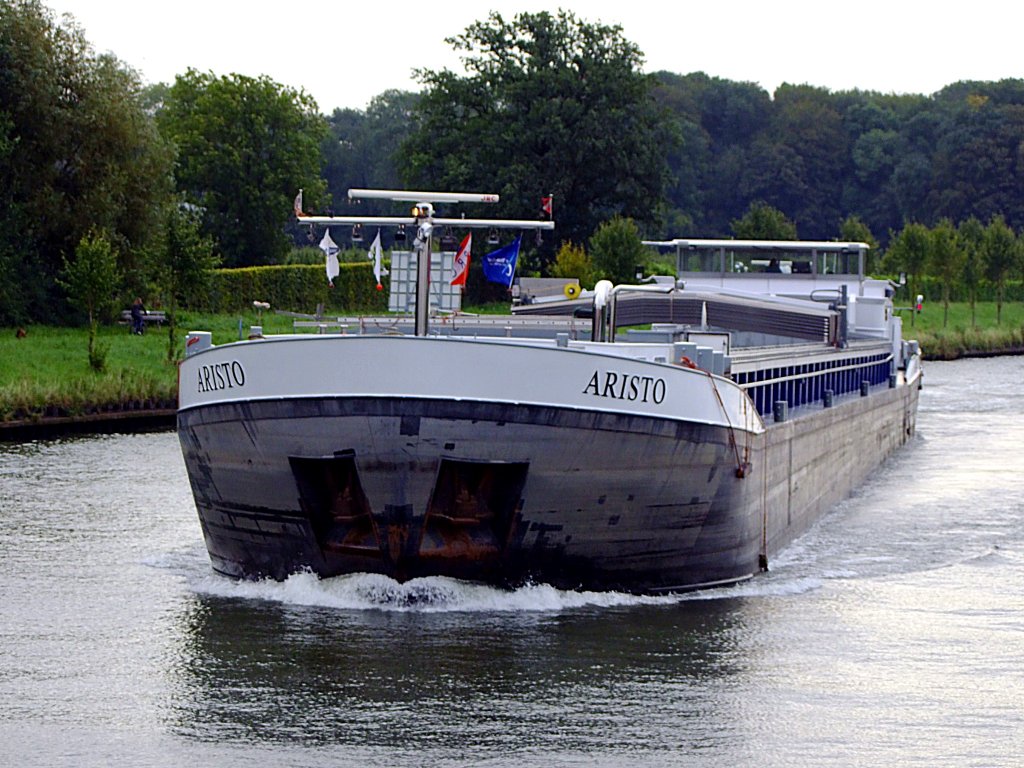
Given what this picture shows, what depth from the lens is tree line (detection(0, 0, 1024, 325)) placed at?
4369 cm

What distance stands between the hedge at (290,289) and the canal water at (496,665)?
85.7 feet

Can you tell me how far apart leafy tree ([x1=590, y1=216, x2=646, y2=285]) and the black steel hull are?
126 ft

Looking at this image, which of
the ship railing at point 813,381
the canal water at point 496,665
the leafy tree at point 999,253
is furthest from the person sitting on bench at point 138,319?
the leafy tree at point 999,253

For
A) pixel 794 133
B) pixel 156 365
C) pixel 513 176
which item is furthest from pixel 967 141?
pixel 156 365

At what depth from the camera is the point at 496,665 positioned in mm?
13125

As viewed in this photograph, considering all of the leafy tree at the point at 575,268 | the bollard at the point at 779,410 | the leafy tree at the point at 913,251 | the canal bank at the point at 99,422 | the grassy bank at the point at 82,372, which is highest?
the leafy tree at the point at 913,251

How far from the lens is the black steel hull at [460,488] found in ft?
45.3

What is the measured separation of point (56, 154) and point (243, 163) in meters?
20.7

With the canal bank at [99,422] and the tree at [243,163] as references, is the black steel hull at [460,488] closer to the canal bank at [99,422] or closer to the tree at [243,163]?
the canal bank at [99,422]

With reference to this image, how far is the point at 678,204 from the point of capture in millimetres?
103188

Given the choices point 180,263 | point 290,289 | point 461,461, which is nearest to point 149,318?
point 180,263

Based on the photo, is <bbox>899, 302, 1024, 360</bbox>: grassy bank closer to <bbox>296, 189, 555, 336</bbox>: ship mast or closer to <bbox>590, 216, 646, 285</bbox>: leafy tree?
<bbox>590, 216, 646, 285</bbox>: leafy tree

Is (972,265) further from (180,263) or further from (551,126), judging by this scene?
(180,263)

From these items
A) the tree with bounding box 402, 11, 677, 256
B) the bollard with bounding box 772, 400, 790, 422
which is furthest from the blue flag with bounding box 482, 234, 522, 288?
the tree with bounding box 402, 11, 677, 256
